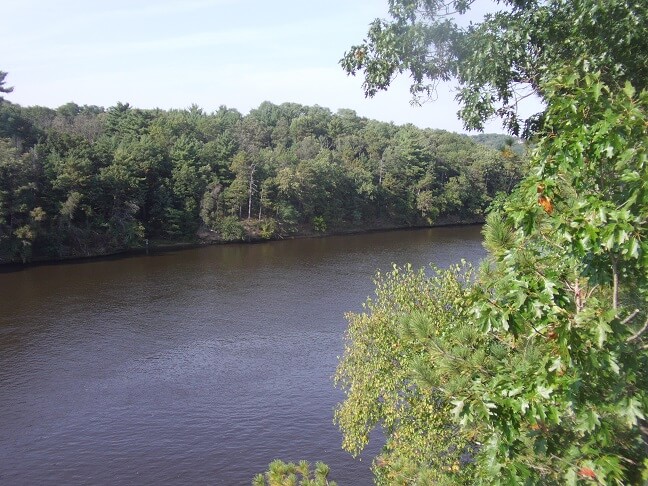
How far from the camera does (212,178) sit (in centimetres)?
7350

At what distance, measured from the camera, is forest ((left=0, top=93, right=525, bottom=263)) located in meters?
57.2

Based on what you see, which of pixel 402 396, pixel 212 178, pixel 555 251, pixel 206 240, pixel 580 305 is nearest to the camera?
pixel 580 305

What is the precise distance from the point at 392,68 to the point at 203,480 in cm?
1749

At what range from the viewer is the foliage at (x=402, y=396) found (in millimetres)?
12766

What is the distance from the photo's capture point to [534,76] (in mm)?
8227

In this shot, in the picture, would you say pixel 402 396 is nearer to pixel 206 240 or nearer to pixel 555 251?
pixel 555 251

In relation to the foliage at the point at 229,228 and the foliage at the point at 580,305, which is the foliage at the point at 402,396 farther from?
the foliage at the point at 229,228

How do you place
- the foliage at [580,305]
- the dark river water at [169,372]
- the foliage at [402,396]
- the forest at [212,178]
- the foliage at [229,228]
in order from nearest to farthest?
the foliage at [580,305] < the foliage at [402,396] < the dark river water at [169,372] < the forest at [212,178] < the foliage at [229,228]

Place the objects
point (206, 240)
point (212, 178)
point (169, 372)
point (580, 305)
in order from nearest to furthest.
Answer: point (580, 305), point (169, 372), point (206, 240), point (212, 178)

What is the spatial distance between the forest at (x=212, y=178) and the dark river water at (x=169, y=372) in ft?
27.4

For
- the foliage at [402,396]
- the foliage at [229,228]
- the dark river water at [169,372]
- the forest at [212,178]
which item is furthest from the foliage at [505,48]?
the foliage at [229,228]

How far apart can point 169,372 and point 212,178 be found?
152ft

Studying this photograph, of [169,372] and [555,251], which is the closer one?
[555,251]

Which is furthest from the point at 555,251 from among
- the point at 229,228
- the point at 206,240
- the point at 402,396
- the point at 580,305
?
the point at 206,240
